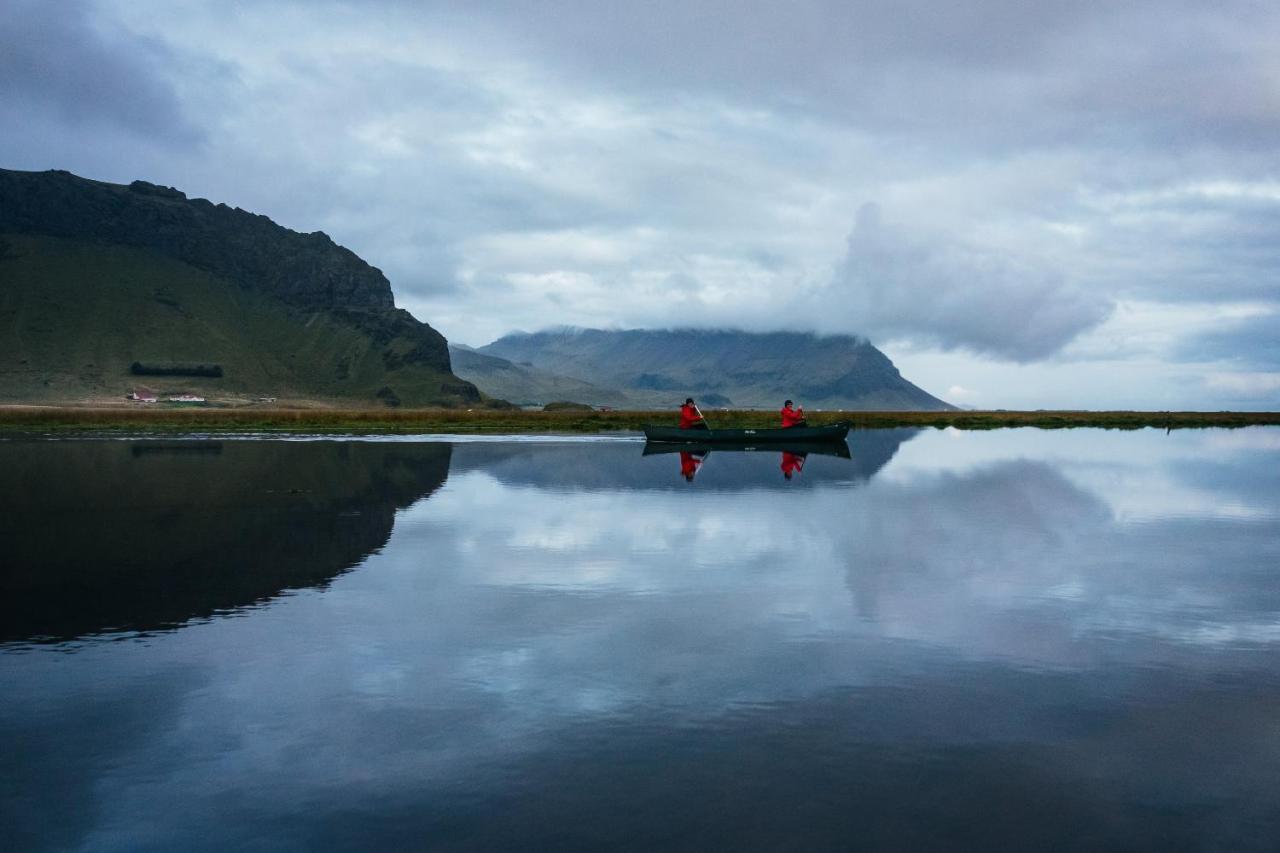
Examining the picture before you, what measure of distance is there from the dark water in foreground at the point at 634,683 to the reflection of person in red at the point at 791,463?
21660 millimetres

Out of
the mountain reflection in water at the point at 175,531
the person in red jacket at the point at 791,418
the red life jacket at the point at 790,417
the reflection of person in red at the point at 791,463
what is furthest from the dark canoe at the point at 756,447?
the mountain reflection in water at the point at 175,531

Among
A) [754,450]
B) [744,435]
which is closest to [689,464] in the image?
[754,450]

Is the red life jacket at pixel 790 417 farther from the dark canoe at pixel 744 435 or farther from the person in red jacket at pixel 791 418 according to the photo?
the dark canoe at pixel 744 435

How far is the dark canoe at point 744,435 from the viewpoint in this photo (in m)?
88.7

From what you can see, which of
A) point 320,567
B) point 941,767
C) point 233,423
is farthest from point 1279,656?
point 233,423

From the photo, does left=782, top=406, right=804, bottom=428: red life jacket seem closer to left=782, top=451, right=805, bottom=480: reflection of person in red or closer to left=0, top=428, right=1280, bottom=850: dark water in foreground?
left=782, top=451, right=805, bottom=480: reflection of person in red

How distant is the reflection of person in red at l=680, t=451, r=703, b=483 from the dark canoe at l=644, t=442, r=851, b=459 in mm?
2371

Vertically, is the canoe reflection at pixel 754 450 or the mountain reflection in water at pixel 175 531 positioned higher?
the canoe reflection at pixel 754 450

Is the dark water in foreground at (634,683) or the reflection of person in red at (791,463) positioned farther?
the reflection of person in red at (791,463)

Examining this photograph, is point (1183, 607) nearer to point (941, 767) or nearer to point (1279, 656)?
point (1279, 656)

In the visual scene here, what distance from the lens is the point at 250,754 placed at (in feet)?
39.6

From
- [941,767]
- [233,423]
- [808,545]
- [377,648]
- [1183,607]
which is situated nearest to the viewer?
[941,767]

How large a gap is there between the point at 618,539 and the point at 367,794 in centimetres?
1926

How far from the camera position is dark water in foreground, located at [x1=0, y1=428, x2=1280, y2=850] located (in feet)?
34.2
